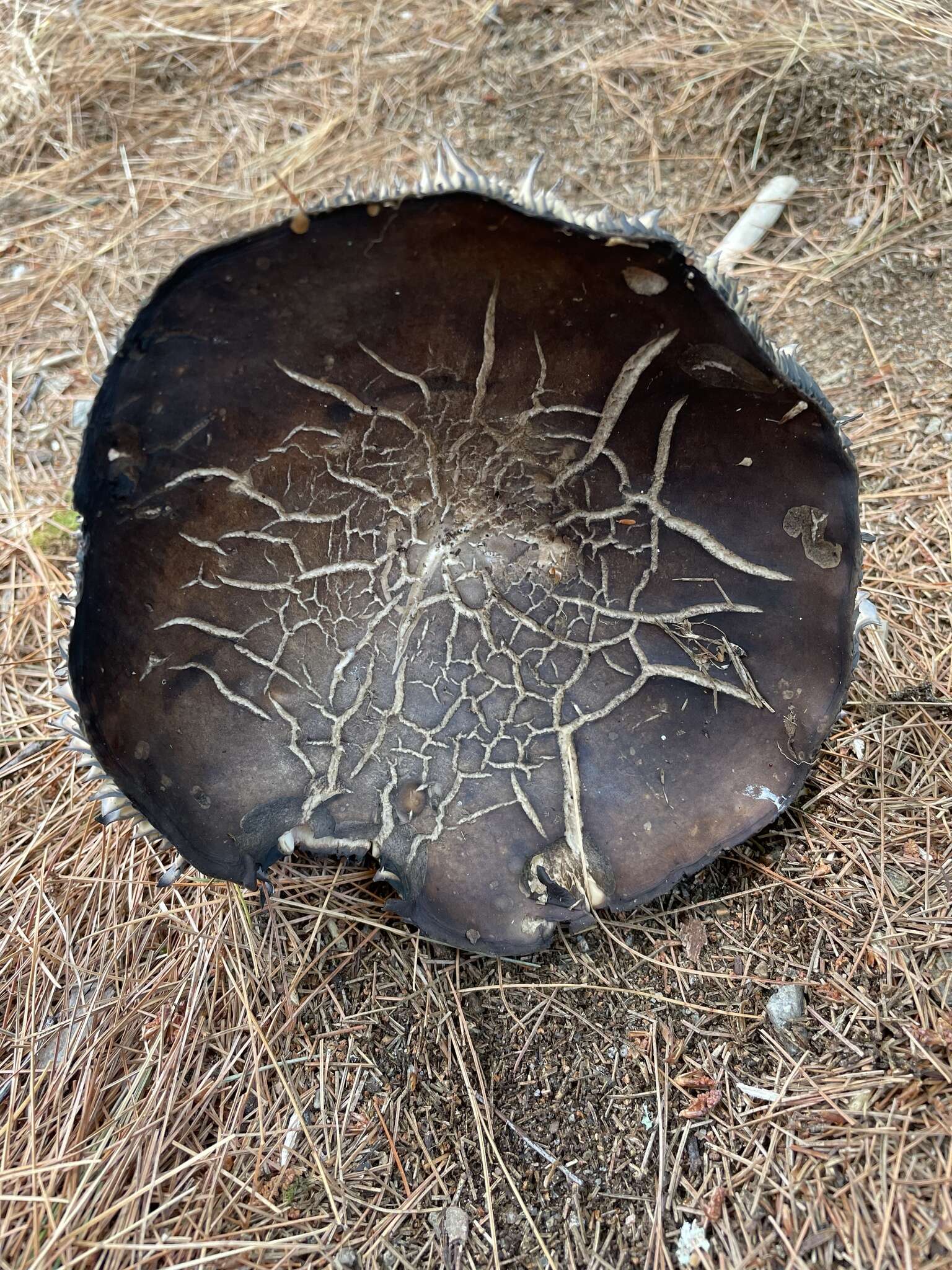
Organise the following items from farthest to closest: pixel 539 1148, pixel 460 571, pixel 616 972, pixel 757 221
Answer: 1. pixel 757 221
2. pixel 460 571
3. pixel 616 972
4. pixel 539 1148

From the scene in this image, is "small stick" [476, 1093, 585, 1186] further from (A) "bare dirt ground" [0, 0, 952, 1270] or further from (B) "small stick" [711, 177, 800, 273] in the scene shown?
(B) "small stick" [711, 177, 800, 273]

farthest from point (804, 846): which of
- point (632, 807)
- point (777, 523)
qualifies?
point (777, 523)

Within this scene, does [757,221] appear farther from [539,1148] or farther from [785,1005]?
[539,1148]

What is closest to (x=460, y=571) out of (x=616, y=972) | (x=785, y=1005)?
(x=616, y=972)

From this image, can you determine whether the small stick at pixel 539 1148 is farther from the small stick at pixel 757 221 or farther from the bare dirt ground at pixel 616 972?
the small stick at pixel 757 221

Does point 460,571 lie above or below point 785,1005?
above

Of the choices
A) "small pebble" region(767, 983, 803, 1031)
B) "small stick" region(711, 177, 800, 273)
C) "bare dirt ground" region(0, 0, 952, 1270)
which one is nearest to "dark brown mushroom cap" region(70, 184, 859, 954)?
"bare dirt ground" region(0, 0, 952, 1270)

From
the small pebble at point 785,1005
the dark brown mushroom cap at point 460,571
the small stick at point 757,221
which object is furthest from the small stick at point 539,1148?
the small stick at point 757,221
